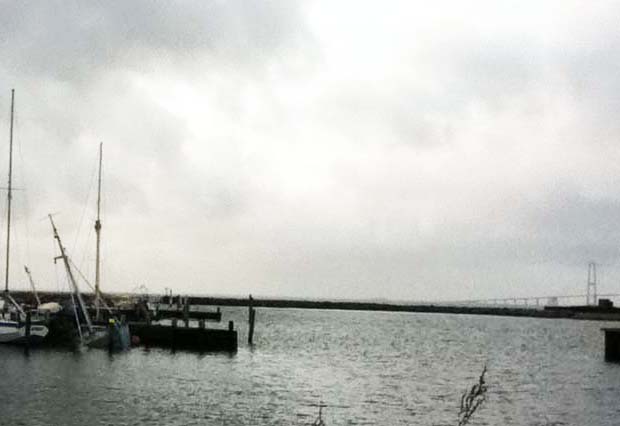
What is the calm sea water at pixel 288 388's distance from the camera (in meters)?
33.6

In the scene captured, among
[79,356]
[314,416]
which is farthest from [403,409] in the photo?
[79,356]

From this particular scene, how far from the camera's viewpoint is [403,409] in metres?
37.9

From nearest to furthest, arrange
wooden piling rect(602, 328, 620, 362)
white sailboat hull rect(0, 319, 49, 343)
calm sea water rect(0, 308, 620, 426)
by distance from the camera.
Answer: calm sea water rect(0, 308, 620, 426), white sailboat hull rect(0, 319, 49, 343), wooden piling rect(602, 328, 620, 362)

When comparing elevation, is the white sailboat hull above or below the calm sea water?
above

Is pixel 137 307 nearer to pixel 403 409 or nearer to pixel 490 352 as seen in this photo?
pixel 490 352

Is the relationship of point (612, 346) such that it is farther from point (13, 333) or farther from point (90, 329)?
point (13, 333)

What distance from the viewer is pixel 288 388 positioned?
43.6 m

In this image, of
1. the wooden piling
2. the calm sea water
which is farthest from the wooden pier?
the wooden piling

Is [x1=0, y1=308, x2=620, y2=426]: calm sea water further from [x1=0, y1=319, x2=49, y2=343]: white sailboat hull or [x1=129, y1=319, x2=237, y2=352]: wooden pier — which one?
[x1=129, y1=319, x2=237, y2=352]: wooden pier

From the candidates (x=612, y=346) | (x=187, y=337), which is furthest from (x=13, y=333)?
(x=612, y=346)

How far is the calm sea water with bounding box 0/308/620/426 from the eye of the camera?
33.6 m

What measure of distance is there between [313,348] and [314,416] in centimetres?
3948

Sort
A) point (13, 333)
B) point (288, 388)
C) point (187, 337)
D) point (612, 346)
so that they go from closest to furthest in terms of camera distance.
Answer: point (288, 388)
point (13, 333)
point (187, 337)
point (612, 346)

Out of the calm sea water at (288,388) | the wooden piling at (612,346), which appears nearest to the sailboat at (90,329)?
the calm sea water at (288,388)
